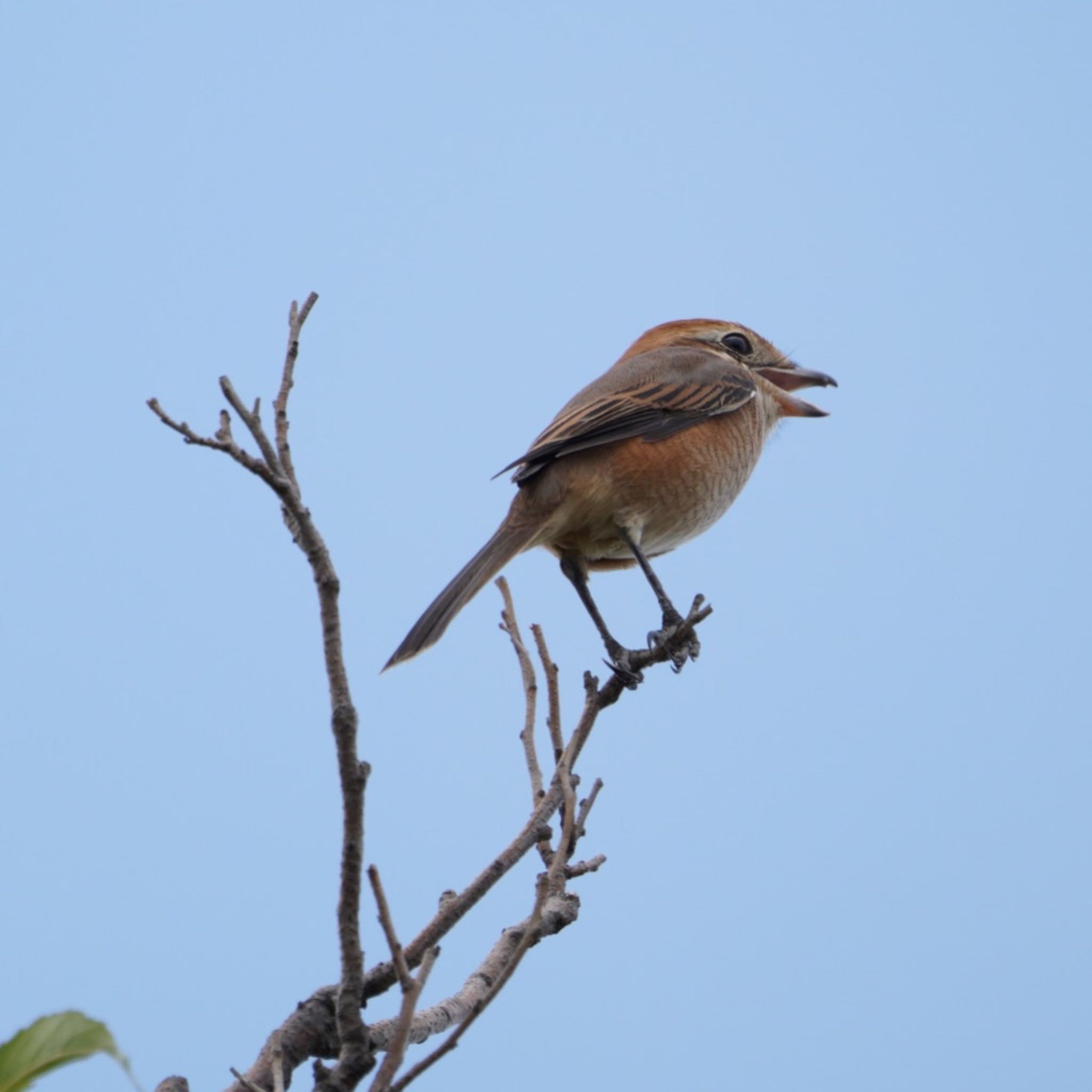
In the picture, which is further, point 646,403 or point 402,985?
point 646,403

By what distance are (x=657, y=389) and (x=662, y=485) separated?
60 centimetres

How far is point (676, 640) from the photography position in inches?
157

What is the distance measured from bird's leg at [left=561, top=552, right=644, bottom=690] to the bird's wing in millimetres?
419

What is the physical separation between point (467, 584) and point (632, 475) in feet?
3.34

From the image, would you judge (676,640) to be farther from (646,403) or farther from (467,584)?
(646,403)

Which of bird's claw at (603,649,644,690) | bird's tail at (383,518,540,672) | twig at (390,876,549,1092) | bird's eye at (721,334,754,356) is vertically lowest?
twig at (390,876,549,1092)

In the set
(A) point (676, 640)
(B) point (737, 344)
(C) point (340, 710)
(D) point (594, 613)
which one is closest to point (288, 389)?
(C) point (340, 710)

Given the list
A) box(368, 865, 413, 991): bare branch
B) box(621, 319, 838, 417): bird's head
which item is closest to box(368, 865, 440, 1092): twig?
box(368, 865, 413, 991): bare branch

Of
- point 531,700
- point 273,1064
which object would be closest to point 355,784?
point 273,1064

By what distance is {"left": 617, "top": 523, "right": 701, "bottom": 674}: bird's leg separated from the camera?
161 inches

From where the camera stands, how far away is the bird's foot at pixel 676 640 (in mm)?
3918

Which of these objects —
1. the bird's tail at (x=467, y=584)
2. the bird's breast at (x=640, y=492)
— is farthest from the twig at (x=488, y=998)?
the bird's breast at (x=640, y=492)

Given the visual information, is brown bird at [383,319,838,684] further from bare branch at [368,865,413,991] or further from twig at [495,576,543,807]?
bare branch at [368,865,413,991]

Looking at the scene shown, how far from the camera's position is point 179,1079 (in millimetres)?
2498
